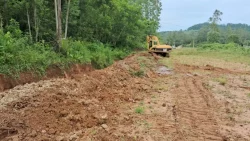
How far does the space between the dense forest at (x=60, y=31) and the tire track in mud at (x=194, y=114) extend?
501 cm

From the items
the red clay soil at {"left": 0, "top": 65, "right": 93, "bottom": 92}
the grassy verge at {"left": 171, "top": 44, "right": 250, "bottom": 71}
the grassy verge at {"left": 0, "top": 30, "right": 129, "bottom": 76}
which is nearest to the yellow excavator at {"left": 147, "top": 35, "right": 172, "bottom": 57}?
the grassy verge at {"left": 171, "top": 44, "right": 250, "bottom": 71}

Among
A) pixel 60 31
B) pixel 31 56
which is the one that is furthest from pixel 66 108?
pixel 60 31

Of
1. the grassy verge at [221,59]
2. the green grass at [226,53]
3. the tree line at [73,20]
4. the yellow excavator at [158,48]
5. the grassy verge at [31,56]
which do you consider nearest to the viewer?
the grassy verge at [31,56]

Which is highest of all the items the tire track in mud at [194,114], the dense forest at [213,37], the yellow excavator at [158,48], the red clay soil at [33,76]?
the dense forest at [213,37]

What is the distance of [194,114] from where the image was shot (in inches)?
274

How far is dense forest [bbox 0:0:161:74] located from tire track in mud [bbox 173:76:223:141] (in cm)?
501

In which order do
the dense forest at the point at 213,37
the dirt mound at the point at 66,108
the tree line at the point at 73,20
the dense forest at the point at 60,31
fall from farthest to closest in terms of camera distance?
1. the dense forest at the point at 213,37
2. the tree line at the point at 73,20
3. the dense forest at the point at 60,31
4. the dirt mound at the point at 66,108

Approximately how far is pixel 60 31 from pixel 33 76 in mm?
3037

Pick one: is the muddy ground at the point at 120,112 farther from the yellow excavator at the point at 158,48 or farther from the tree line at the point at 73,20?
the yellow excavator at the point at 158,48

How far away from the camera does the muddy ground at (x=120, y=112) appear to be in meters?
5.45

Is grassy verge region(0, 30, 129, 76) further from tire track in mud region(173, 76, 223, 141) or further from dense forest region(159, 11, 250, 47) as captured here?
dense forest region(159, 11, 250, 47)

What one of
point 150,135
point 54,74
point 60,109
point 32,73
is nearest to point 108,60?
point 54,74

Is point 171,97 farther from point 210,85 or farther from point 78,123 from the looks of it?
point 78,123

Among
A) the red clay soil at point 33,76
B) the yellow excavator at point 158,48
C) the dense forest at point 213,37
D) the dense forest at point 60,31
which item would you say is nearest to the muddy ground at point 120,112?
the red clay soil at point 33,76
